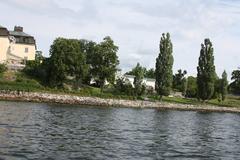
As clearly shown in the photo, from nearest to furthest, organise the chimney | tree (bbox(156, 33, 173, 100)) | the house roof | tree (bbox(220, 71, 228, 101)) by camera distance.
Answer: tree (bbox(156, 33, 173, 100))
the house roof
the chimney
tree (bbox(220, 71, 228, 101))

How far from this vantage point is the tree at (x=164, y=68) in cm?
11881

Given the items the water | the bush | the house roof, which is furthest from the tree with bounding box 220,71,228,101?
the water

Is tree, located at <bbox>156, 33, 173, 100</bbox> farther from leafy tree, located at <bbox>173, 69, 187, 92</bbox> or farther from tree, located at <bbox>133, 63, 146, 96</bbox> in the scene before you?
leafy tree, located at <bbox>173, 69, 187, 92</bbox>

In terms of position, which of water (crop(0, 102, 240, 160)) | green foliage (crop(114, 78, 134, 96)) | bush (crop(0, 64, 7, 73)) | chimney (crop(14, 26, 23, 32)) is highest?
chimney (crop(14, 26, 23, 32))

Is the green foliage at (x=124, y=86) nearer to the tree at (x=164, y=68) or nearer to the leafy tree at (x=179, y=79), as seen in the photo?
the tree at (x=164, y=68)

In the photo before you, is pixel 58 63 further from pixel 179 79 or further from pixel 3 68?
pixel 179 79

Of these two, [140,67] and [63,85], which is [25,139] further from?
[140,67]

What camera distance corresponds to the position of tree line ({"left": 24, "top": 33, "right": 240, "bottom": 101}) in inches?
4289

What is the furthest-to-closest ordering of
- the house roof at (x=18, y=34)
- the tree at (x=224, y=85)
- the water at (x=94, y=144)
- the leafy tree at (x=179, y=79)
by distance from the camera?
1. the leafy tree at (x=179, y=79)
2. the tree at (x=224, y=85)
3. the house roof at (x=18, y=34)
4. the water at (x=94, y=144)

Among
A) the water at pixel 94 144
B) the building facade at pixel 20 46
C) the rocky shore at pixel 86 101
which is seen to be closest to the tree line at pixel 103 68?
the rocky shore at pixel 86 101

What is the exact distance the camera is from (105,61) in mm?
121812

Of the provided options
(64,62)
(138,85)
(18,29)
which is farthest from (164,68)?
(18,29)

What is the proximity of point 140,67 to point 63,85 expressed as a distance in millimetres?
26237

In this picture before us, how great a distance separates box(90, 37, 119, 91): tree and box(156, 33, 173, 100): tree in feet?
37.4
